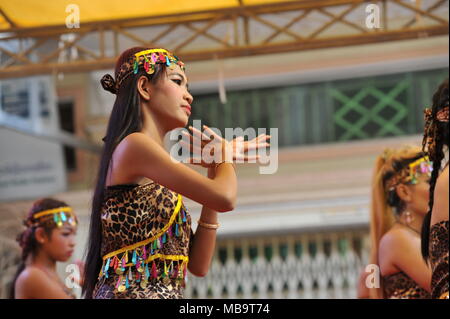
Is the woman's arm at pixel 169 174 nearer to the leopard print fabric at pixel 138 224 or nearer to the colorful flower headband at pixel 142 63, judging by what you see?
the leopard print fabric at pixel 138 224

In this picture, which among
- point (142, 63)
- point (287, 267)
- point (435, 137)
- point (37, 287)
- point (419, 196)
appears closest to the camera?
point (435, 137)

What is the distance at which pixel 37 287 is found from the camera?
4.29 m

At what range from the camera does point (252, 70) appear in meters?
10.1

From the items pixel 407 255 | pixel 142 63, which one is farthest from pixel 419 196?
pixel 142 63

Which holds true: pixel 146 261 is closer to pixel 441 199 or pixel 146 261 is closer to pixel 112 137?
pixel 112 137

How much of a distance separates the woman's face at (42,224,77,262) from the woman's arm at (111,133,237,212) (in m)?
1.77

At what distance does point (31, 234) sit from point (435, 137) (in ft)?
7.87

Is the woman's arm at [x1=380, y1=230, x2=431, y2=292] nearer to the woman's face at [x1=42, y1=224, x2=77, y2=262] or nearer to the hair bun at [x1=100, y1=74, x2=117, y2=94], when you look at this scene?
the woman's face at [x1=42, y1=224, x2=77, y2=262]

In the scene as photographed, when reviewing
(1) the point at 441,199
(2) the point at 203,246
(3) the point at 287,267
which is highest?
(1) the point at 441,199

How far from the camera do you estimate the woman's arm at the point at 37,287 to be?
4281 mm

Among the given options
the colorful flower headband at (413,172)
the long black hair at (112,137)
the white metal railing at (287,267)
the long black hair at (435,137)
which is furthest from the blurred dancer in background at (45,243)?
the white metal railing at (287,267)

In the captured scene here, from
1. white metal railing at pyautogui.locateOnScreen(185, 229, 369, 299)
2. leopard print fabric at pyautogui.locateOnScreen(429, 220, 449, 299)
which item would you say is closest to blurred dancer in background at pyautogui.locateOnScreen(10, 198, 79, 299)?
leopard print fabric at pyautogui.locateOnScreen(429, 220, 449, 299)

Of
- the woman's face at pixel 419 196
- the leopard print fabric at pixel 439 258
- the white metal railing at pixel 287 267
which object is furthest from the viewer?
the white metal railing at pixel 287 267
